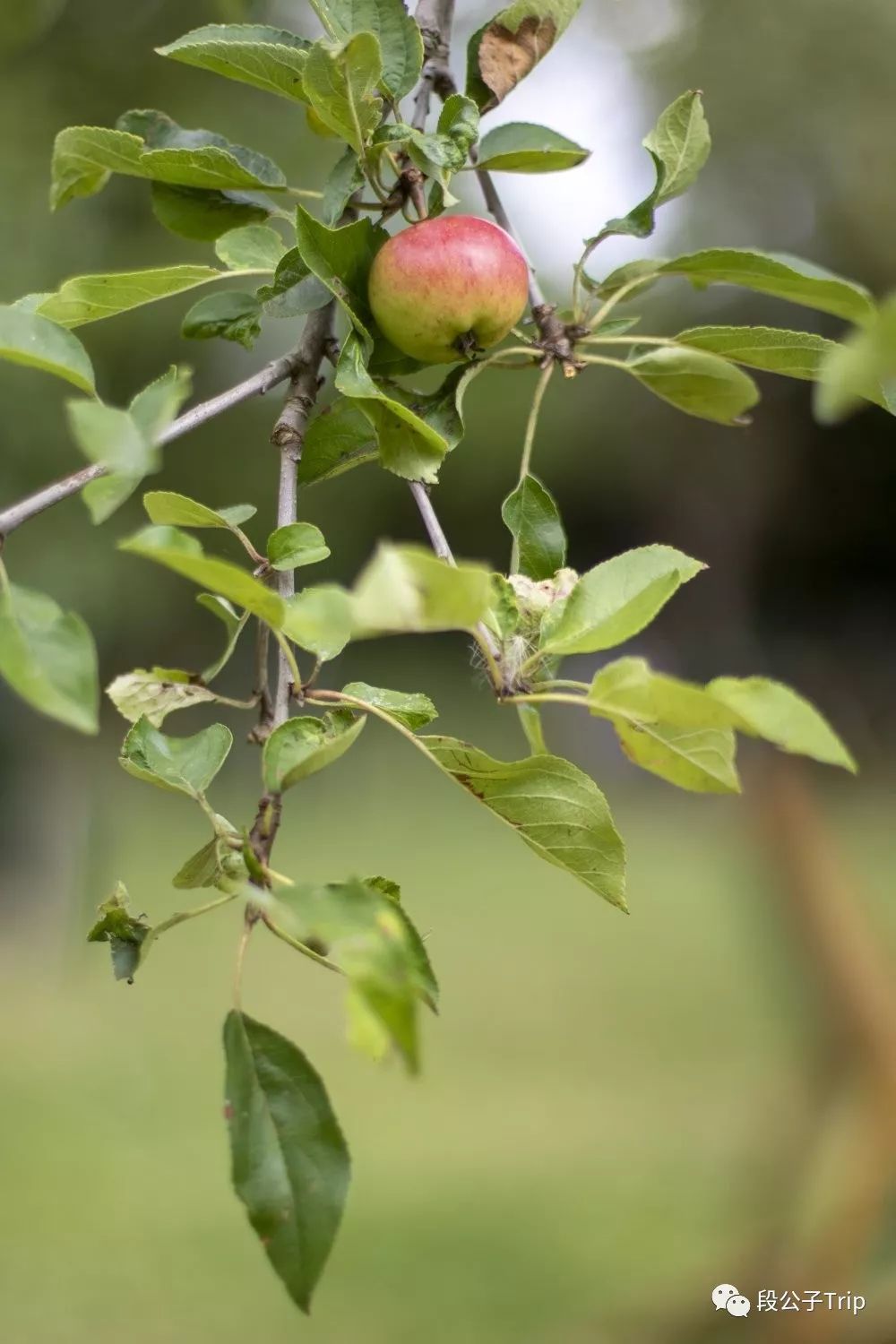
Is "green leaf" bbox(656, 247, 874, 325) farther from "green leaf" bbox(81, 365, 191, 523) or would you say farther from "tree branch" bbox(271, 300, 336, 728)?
"green leaf" bbox(81, 365, 191, 523)

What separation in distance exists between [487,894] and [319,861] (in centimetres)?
86

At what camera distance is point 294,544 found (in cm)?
52

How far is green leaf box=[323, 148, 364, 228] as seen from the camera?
56 centimetres

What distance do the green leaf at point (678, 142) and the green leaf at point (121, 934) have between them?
0.42 m

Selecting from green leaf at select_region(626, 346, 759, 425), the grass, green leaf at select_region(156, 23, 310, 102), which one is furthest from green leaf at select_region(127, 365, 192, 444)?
the grass

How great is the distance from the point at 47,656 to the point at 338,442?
228 millimetres

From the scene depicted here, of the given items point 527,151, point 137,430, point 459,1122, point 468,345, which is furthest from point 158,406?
point 459,1122

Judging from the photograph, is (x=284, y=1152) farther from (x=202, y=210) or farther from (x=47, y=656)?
(x=202, y=210)

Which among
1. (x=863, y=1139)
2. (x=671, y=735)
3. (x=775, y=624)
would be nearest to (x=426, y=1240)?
(x=863, y=1139)

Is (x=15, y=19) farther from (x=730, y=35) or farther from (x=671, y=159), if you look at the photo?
(x=730, y=35)

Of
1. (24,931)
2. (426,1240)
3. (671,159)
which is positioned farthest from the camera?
(24,931)

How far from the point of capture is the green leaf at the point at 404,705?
51 centimetres

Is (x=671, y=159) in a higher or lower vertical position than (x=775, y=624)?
higher

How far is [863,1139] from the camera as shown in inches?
87.0
